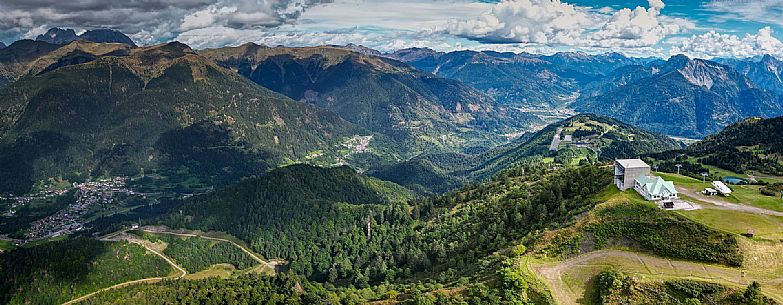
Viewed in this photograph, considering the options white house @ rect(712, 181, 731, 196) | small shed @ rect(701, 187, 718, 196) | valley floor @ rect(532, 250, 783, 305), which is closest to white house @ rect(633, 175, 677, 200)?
small shed @ rect(701, 187, 718, 196)

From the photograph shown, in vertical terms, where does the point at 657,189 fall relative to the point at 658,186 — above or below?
below

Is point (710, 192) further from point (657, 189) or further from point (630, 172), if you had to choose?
point (630, 172)

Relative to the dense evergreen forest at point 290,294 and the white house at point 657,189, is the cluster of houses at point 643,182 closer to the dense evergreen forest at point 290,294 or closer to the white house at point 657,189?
the white house at point 657,189

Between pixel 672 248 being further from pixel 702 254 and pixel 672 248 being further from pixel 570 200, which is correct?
pixel 570 200

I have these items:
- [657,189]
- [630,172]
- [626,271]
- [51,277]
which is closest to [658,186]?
[657,189]

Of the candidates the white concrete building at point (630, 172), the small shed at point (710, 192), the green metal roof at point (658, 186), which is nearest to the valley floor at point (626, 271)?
the green metal roof at point (658, 186)

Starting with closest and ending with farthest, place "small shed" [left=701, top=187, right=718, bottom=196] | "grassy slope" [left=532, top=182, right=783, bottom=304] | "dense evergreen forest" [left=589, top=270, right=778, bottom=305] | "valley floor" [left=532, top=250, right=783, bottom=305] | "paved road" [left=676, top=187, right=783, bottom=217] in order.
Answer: "dense evergreen forest" [left=589, top=270, right=778, bottom=305], "valley floor" [left=532, top=250, right=783, bottom=305], "grassy slope" [left=532, top=182, right=783, bottom=304], "paved road" [left=676, top=187, right=783, bottom=217], "small shed" [left=701, top=187, right=718, bottom=196]

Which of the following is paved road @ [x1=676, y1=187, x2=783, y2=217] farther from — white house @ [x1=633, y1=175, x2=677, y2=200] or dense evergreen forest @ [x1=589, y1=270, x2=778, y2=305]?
dense evergreen forest @ [x1=589, y1=270, x2=778, y2=305]

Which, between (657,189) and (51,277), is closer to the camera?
(657,189)

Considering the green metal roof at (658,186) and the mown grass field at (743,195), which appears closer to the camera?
the mown grass field at (743,195)

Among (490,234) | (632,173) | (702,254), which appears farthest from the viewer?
(490,234)

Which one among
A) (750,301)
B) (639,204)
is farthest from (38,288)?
(750,301)
